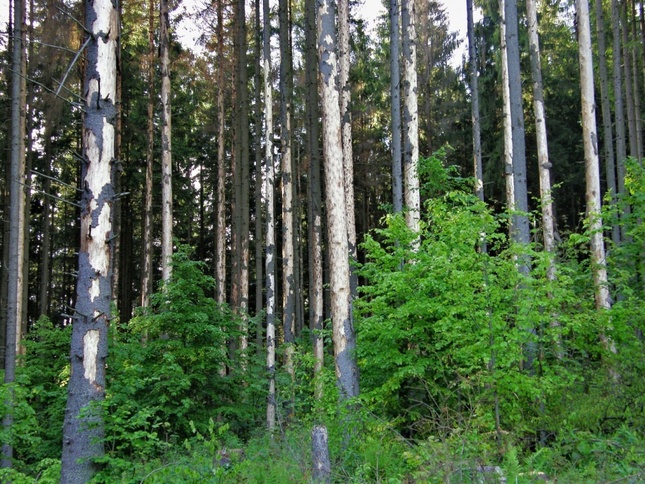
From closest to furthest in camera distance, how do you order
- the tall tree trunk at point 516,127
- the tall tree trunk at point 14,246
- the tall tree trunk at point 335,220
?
the tall tree trunk at point 335,220 < the tall tree trunk at point 516,127 < the tall tree trunk at point 14,246

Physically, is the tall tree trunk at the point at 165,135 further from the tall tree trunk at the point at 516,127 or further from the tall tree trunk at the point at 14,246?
the tall tree trunk at the point at 516,127

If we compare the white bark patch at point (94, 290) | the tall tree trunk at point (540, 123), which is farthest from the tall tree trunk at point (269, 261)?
the white bark patch at point (94, 290)

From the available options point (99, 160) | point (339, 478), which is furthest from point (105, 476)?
point (99, 160)

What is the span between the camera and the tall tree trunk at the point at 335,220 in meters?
8.30

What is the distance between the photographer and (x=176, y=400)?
29.9 ft

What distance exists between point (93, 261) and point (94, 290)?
13.0 inches

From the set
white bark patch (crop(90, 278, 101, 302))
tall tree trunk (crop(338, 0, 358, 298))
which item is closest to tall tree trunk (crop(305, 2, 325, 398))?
tall tree trunk (crop(338, 0, 358, 298))

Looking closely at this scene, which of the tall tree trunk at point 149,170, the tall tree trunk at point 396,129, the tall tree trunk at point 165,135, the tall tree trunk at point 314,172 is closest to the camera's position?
the tall tree trunk at point 396,129

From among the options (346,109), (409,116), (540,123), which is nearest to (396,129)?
(409,116)

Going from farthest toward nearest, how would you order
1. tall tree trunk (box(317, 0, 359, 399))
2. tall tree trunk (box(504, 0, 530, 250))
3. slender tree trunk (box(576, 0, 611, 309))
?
1. slender tree trunk (box(576, 0, 611, 309))
2. tall tree trunk (box(504, 0, 530, 250))
3. tall tree trunk (box(317, 0, 359, 399))

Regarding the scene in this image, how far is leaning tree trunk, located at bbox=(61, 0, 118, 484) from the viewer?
6.12 m

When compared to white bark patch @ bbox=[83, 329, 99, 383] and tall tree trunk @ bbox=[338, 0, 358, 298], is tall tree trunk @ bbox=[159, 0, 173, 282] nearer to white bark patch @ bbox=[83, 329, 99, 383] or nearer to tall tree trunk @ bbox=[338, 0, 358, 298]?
tall tree trunk @ bbox=[338, 0, 358, 298]

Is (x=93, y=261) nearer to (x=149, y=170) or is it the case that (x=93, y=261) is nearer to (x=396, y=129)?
(x=396, y=129)

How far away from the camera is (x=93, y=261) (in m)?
6.35
